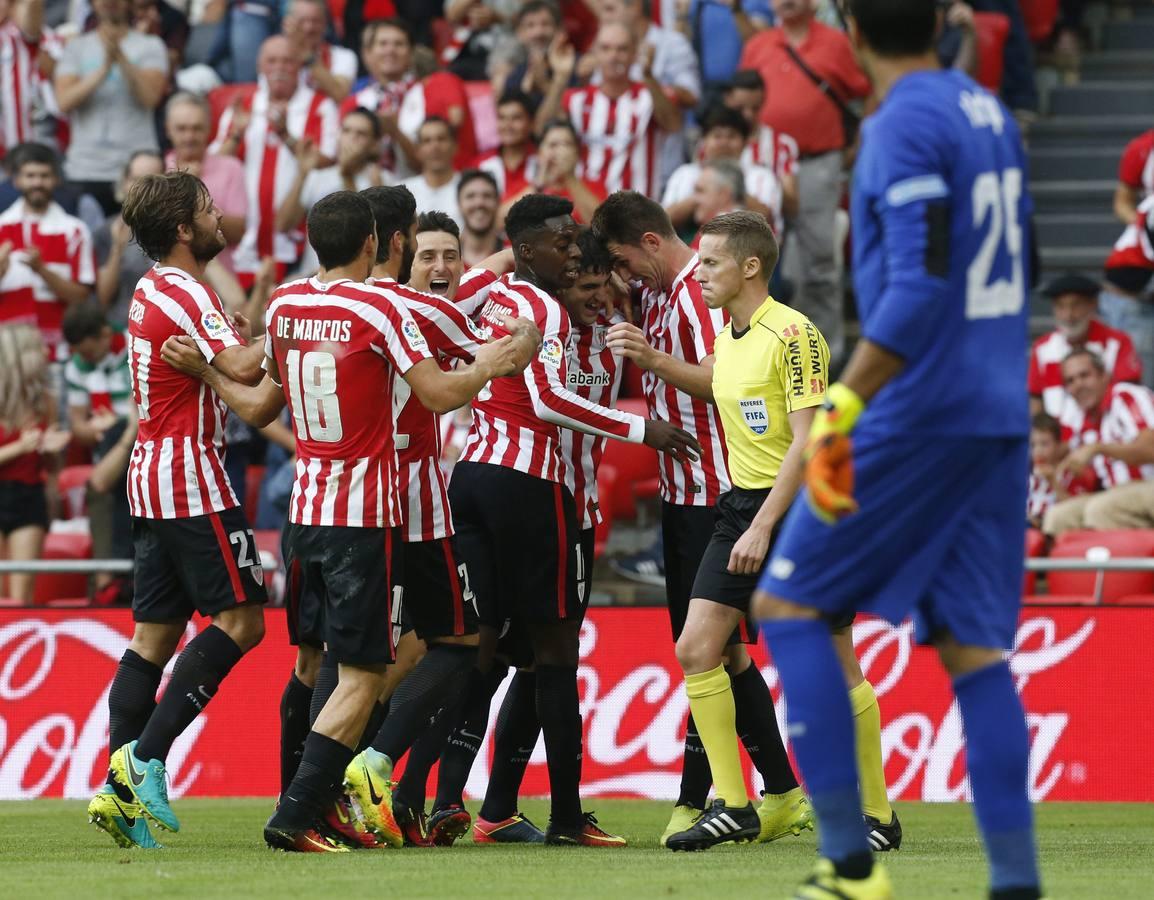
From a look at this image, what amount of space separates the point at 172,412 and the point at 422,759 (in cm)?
165

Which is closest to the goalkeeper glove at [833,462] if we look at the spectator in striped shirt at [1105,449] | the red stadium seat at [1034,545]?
the red stadium seat at [1034,545]

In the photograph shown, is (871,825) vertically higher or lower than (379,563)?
lower

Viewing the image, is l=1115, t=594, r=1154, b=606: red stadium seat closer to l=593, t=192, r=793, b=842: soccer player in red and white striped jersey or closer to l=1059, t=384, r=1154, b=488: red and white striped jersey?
l=1059, t=384, r=1154, b=488: red and white striped jersey

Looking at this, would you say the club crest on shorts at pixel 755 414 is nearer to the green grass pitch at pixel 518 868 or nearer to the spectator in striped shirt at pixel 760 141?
the green grass pitch at pixel 518 868

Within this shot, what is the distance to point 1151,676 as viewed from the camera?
1004cm

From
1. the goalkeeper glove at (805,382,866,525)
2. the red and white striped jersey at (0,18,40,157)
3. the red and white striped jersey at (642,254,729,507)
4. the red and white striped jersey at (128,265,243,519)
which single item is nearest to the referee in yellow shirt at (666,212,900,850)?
the red and white striped jersey at (642,254,729,507)

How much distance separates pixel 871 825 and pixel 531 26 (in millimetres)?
8610

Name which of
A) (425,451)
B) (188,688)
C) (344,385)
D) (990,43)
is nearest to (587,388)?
(425,451)

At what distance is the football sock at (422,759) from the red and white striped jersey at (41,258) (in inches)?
260

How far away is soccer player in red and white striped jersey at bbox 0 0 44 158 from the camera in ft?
48.8

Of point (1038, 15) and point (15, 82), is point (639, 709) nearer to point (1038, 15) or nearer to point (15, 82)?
point (15, 82)

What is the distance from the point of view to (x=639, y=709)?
34.4 feet

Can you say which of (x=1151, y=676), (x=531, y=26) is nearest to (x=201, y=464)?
(x=1151, y=676)

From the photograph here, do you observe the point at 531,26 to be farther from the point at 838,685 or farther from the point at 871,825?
the point at 838,685
